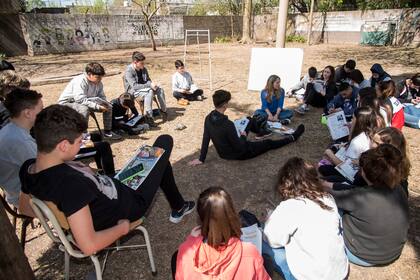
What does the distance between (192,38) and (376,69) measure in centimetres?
2169

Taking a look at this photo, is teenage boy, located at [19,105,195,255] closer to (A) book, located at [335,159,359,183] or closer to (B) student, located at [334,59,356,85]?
(A) book, located at [335,159,359,183]

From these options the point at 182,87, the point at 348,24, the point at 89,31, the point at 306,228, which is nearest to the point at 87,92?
the point at 182,87

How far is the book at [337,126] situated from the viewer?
4934 mm

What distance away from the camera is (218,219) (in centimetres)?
159

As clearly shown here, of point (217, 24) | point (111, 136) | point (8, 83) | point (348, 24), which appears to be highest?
point (217, 24)

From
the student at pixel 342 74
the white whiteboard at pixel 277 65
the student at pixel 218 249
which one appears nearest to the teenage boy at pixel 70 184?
the student at pixel 218 249

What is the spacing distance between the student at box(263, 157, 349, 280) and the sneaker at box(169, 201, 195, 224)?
145cm

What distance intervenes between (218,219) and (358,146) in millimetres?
2692

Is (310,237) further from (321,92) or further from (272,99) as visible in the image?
(321,92)

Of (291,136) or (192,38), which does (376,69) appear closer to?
(291,136)

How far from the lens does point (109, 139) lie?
5.88 m

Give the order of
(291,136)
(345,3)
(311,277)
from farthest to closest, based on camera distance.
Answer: (345,3) → (291,136) → (311,277)

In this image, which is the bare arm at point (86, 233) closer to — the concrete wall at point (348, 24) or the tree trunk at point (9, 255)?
the tree trunk at point (9, 255)

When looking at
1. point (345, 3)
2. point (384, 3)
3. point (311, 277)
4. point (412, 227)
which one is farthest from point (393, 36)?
point (311, 277)
